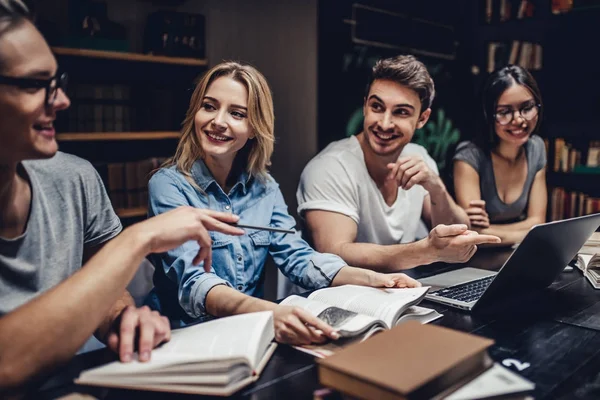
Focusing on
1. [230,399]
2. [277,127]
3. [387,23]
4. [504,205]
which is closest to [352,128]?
[277,127]

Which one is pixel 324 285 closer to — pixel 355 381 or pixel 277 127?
pixel 355 381

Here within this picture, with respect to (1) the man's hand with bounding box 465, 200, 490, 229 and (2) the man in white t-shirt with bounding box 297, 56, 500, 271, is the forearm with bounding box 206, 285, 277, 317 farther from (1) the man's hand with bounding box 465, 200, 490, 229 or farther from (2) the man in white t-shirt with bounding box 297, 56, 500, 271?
(1) the man's hand with bounding box 465, 200, 490, 229

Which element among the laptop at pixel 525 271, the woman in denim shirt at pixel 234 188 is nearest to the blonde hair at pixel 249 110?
the woman in denim shirt at pixel 234 188

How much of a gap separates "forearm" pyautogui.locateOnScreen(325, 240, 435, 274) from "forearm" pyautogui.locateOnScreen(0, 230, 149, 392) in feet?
3.06

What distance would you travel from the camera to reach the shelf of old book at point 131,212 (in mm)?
3141

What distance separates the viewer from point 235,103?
1.73 meters

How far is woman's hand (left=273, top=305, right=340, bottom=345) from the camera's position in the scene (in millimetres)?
1068

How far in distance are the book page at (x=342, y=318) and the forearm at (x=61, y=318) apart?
1.28ft

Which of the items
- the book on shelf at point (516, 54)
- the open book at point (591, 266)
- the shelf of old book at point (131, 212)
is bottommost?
the shelf of old book at point (131, 212)

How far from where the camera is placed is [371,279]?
1.44 m

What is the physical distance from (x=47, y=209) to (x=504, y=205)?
6.88 feet

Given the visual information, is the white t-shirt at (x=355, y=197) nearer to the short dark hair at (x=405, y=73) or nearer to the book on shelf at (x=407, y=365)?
the short dark hair at (x=405, y=73)

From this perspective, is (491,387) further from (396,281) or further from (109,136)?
(109,136)

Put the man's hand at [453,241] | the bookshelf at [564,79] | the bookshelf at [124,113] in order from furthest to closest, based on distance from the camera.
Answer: the bookshelf at [564,79]
the bookshelf at [124,113]
the man's hand at [453,241]
